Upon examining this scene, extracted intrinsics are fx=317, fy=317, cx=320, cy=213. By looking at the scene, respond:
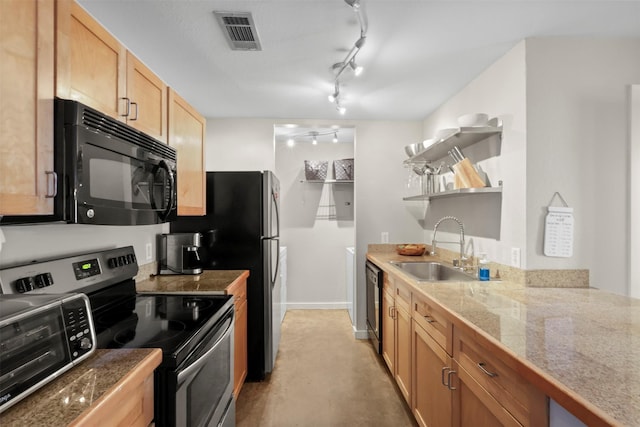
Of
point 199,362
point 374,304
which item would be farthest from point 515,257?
point 199,362

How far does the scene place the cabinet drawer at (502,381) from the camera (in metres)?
0.90

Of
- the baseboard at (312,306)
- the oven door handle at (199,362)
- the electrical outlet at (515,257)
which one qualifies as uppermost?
the electrical outlet at (515,257)

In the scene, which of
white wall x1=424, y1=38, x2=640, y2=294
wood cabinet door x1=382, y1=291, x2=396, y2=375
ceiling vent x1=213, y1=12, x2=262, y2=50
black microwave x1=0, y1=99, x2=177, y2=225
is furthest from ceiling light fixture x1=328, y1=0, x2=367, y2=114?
wood cabinet door x1=382, y1=291, x2=396, y2=375

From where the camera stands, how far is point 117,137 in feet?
4.04

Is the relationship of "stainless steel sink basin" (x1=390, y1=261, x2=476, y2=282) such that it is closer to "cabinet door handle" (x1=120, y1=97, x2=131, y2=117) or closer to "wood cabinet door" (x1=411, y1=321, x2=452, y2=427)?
"wood cabinet door" (x1=411, y1=321, x2=452, y2=427)

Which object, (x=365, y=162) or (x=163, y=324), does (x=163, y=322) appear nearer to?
(x=163, y=324)

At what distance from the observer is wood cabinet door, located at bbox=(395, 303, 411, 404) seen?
208cm

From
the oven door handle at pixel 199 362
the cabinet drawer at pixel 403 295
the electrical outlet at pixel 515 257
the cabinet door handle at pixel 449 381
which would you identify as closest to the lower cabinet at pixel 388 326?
the cabinet drawer at pixel 403 295

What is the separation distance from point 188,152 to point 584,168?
2449mm

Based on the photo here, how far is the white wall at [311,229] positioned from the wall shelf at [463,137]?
1.91 metres

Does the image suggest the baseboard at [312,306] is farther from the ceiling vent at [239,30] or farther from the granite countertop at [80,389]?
the granite countertop at [80,389]

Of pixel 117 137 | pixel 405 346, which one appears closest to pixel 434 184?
pixel 405 346

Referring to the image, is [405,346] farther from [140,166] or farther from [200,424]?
[140,166]

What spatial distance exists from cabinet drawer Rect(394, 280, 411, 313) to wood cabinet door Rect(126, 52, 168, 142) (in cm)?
174
